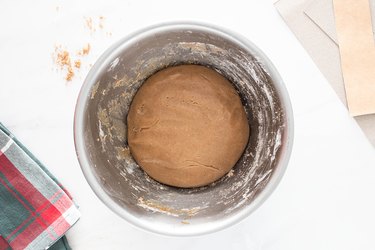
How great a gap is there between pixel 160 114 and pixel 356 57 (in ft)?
1.28

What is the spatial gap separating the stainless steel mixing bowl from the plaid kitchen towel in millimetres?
157

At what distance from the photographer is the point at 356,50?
3.27ft

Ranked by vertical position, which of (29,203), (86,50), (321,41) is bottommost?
(29,203)

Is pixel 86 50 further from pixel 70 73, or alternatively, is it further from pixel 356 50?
pixel 356 50

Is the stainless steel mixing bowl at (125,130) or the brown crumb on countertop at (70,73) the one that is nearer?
the stainless steel mixing bowl at (125,130)

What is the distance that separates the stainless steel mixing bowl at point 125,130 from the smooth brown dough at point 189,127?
20mm

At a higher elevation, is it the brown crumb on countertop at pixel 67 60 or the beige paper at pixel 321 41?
the beige paper at pixel 321 41

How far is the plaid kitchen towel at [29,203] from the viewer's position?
98 centimetres

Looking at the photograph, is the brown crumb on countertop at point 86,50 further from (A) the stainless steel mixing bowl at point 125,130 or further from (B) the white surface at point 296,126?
(A) the stainless steel mixing bowl at point 125,130

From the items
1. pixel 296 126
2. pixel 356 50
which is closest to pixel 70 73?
pixel 296 126

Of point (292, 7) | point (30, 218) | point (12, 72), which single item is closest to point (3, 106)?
point (12, 72)

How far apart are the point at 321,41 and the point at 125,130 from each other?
0.40m

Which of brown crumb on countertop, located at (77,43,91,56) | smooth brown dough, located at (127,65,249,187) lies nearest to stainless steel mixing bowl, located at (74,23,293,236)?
smooth brown dough, located at (127,65,249,187)

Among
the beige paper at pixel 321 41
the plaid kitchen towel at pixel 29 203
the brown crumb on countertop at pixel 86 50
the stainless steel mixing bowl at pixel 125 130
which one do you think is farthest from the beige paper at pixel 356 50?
the plaid kitchen towel at pixel 29 203
